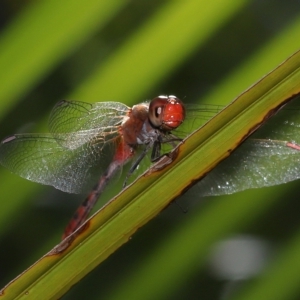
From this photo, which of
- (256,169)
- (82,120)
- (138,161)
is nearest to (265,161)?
(256,169)

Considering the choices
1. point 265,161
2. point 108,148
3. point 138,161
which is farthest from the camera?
point 108,148

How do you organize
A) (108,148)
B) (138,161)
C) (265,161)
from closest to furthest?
1. (265,161)
2. (138,161)
3. (108,148)

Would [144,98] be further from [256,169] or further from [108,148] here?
[256,169]

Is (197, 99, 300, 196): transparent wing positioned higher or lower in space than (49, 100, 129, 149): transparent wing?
lower

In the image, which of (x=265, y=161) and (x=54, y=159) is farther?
(x=54, y=159)

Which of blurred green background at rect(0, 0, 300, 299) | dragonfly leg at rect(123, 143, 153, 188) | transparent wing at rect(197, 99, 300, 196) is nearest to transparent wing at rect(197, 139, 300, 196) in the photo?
transparent wing at rect(197, 99, 300, 196)

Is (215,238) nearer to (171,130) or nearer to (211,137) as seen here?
(171,130)

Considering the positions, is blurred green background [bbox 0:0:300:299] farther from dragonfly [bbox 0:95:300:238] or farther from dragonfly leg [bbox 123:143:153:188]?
dragonfly leg [bbox 123:143:153:188]
